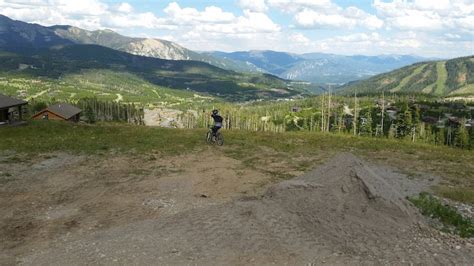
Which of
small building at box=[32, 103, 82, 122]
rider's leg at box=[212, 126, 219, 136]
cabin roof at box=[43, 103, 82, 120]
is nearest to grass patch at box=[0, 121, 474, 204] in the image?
rider's leg at box=[212, 126, 219, 136]

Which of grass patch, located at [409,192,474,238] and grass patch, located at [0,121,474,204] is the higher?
grass patch, located at [0,121,474,204]

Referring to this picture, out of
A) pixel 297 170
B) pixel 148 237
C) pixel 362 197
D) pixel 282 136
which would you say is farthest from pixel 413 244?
pixel 282 136

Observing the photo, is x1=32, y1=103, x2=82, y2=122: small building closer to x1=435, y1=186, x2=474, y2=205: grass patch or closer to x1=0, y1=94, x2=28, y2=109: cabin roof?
x1=0, y1=94, x2=28, y2=109: cabin roof

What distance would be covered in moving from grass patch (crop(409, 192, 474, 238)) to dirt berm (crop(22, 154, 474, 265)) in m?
0.80

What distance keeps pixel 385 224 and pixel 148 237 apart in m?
9.24

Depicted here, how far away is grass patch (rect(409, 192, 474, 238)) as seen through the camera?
1675 cm

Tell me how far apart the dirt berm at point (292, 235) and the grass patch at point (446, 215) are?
804 mm

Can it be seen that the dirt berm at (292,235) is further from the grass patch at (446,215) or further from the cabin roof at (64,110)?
the cabin roof at (64,110)

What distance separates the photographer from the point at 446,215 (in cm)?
1792

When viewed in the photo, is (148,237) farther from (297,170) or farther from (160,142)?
(160,142)

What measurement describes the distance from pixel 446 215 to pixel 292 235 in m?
7.37

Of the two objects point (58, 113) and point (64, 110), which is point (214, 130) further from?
point (64, 110)

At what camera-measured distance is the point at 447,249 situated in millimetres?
14961

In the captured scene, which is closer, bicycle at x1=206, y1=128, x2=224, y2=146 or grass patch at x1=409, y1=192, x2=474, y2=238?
grass patch at x1=409, y1=192, x2=474, y2=238
